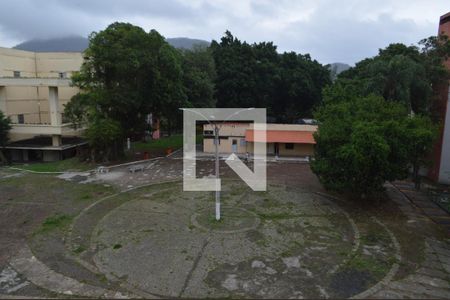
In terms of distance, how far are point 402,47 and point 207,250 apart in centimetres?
2133

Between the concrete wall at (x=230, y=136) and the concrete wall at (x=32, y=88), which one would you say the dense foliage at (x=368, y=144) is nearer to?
the concrete wall at (x=230, y=136)

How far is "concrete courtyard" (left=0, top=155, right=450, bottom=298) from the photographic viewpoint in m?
11.3

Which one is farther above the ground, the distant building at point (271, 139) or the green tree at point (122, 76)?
the green tree at point (122, 76)

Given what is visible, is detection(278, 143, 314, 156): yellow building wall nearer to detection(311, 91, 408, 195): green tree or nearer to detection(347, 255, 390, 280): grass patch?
detection(311, 91, 408, 195): green tree

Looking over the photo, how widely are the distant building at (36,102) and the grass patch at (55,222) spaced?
55.1 feet

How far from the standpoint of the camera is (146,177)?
2553 centimetres

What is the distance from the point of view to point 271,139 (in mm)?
32406

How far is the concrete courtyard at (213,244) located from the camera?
37.1 feet

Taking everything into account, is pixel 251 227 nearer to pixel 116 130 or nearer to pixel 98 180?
pixel 98 180

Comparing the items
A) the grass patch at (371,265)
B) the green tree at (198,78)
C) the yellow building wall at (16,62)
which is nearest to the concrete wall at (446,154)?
the grass patch at (371,265)

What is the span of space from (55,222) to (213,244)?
324 inches

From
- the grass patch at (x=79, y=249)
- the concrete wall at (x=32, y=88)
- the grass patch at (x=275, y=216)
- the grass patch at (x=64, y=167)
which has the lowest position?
the grass patch at (x=79, y=249)

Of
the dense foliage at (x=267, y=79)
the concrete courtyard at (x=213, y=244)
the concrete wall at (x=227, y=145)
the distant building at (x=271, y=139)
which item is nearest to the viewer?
the concrete courtyard at (x=213, y=244)

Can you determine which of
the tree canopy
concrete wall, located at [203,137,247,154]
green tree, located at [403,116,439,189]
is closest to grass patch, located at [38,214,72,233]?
the tree canopy
